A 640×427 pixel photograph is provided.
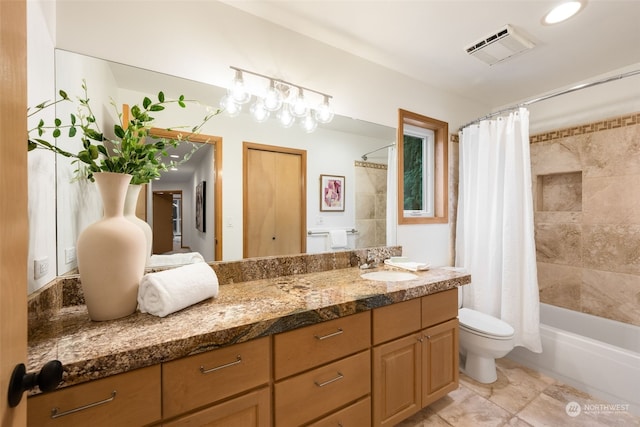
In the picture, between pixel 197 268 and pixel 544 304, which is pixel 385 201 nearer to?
pixel 197 268

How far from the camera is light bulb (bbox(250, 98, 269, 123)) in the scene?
1.58 m

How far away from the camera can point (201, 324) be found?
903mm

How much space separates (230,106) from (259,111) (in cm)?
18

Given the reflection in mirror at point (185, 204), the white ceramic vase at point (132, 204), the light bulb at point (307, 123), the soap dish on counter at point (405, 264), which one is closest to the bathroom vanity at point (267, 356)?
the soap dish on counter at point (405, 264)

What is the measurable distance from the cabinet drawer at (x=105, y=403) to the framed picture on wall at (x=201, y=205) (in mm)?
797

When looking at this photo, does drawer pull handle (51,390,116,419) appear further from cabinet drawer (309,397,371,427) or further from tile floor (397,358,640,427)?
tile floor (397,358,640,427)

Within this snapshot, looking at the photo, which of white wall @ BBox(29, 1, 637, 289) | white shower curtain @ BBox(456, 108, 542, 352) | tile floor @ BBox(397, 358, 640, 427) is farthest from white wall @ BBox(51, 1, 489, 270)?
tile floor @ BBox(397, 358, 640, 427)

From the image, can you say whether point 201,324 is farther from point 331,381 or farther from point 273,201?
point 273,201

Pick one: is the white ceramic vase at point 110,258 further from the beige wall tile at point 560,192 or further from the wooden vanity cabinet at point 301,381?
the beige wall tile at point 560,192

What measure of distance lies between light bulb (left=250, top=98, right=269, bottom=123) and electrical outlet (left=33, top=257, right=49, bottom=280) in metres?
1.16

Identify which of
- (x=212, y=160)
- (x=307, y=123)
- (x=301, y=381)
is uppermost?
(x=307, y=123)

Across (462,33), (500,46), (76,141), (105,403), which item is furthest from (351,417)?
(500,46)

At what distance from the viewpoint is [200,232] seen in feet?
4.73

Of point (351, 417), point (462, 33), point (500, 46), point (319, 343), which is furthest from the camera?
point (500, 46)
